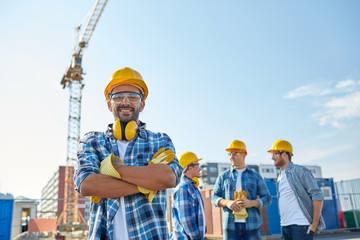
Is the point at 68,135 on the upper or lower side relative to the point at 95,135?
upper

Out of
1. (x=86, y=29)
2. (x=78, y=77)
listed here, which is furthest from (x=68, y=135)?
(x=86, y=29)

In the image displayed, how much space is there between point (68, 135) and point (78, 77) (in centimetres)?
958

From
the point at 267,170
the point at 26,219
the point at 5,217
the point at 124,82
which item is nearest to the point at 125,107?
the point at 124,82

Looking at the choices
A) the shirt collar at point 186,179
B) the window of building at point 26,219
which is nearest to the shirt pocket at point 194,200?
the shirt collar at point 186,179

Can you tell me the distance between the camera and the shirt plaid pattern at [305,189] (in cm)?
430

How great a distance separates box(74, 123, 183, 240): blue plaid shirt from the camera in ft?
6.21

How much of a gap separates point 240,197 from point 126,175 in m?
3.11

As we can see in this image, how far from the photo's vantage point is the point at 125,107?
2.30m

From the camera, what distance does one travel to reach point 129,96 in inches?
91.5

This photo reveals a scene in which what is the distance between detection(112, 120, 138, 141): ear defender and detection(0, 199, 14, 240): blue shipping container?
349 inches

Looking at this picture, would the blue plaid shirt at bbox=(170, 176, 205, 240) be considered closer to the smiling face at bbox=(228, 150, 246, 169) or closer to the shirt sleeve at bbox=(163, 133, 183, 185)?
the smiling face at bbox=(228, 150, 246, 169)

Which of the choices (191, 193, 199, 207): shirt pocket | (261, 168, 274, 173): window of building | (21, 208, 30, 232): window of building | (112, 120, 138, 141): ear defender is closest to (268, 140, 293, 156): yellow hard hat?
(191, 193, 199, 207): shirt pocket

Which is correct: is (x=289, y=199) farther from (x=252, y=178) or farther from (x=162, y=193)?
(x=162, y=193)

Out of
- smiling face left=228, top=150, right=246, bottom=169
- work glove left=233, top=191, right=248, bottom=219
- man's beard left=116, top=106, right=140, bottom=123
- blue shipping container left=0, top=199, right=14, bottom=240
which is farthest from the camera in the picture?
blue shipping container left=0, top=199, right=14, bottom=240
